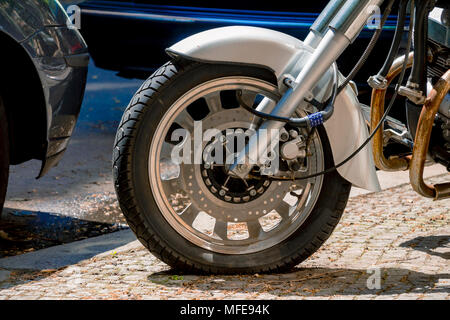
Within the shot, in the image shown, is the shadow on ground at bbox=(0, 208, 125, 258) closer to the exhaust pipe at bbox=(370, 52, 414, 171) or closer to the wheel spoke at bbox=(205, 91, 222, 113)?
the wheel spoke at bbox=(205, 91, 222, 113)

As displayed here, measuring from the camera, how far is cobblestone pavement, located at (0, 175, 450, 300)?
3.31 m

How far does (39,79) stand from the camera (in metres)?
3.94

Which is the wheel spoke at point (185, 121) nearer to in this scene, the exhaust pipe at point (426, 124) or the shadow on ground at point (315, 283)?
the shadow on ground at point (315, 283)

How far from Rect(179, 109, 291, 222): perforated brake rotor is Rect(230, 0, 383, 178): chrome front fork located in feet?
0.33

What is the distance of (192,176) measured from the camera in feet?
11.5

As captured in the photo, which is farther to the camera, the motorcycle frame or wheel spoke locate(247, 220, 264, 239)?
wheel spoke locate(247, 220, 264, 239)

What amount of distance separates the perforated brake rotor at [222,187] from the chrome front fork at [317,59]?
10 cm

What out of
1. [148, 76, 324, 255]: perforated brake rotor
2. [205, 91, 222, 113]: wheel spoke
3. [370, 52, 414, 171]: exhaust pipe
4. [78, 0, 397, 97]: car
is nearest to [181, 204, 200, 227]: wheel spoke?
[148, 76, 324, 255]: perforated brake rotor

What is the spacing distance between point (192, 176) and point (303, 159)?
461 millimetres

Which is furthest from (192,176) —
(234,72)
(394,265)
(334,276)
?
(394,265)

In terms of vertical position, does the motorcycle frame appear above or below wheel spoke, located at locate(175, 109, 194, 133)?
above

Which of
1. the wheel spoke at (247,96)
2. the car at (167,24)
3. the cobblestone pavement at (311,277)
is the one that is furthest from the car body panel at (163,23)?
the wheel spoke at (247,96)

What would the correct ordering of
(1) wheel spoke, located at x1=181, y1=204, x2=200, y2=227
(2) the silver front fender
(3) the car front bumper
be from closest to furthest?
(2) the silver front fender → (1) wheel spoke, located at x1=181, y1=204, x2=200, y2=227 → (3) the car front bumper

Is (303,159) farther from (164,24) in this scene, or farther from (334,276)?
(164,24)
